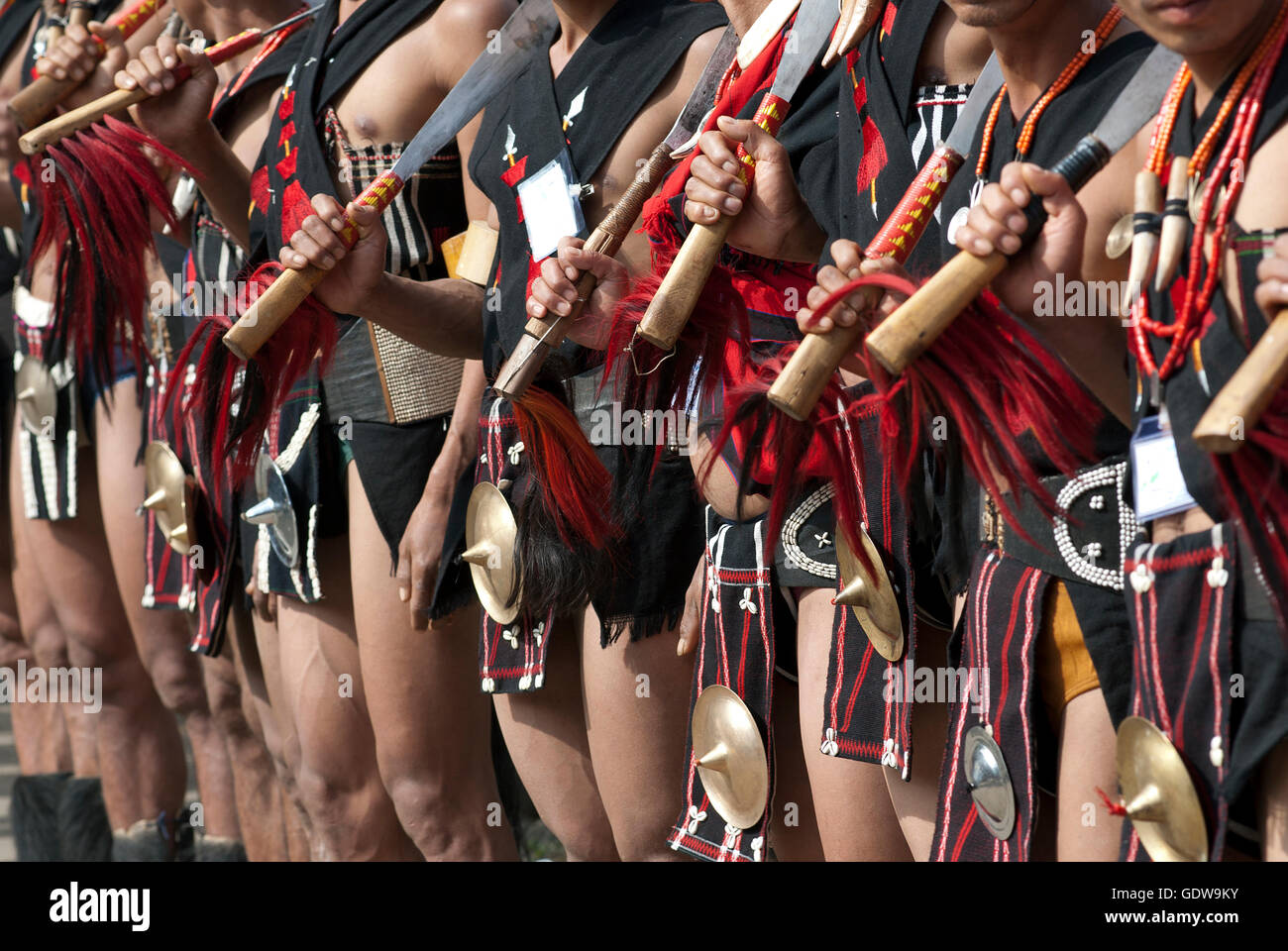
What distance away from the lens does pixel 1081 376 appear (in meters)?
1.85

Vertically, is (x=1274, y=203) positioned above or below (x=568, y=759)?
above

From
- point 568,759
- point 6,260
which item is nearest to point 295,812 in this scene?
point 568,759

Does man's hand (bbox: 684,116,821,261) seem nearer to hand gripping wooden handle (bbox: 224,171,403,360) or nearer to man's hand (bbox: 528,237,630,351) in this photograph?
man's hand (bbox: 528,237,630,351)

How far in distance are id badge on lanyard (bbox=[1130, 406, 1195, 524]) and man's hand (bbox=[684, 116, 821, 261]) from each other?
2.03 feet

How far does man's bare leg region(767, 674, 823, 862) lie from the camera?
2611 mm

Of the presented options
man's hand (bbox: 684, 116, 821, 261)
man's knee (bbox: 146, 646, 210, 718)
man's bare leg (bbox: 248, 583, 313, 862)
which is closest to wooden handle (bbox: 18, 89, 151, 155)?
Result: man's bare leg (bbox: 248, 583, 313, 862)

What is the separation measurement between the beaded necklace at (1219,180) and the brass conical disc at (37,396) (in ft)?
11.3

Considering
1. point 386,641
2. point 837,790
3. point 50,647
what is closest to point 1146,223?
A: point 837,790

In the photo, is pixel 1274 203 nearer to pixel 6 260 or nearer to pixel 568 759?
pixel 568 759

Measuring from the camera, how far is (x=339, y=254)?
2.66 metres

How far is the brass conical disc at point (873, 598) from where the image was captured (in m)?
2.25

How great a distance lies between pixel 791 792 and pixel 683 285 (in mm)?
890

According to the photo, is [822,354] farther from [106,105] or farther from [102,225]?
[102,225]
